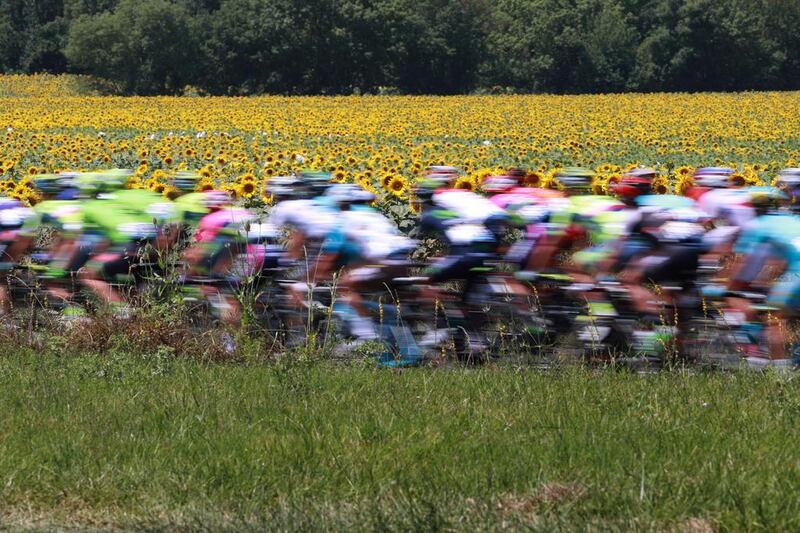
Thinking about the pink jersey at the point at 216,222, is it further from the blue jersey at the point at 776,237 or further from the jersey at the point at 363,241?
the blue jersey at the point at 776,237

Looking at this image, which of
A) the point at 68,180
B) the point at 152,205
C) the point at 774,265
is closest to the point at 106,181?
the point at 68,180

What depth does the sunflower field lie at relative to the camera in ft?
55.7

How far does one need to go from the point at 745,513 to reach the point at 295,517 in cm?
184

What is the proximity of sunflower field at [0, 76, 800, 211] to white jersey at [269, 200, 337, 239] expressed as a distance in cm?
A: 220

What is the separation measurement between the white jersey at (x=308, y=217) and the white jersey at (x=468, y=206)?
0.84 meters

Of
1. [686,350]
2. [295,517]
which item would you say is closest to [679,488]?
A: [295,517]

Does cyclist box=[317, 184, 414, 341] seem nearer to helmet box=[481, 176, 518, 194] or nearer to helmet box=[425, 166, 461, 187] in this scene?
helmet box=[425, 166, 461, 187]

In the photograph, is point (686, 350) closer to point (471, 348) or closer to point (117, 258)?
point (471, 348)

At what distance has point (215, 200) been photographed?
32.3 feet

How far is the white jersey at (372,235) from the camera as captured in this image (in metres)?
8.86

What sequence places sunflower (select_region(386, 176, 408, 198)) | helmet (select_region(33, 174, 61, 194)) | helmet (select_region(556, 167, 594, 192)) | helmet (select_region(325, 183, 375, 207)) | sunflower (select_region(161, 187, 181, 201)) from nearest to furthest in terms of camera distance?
helmet (select_region(325, 183, 375, 207))
helmet (select_region(556, 167, 594, 192))
helmet (select_region(33, 174, 61, 194))
sunflower (select_region(161, 187, 181, 201))
sunflower (select_region(386, 176, 408, 198))

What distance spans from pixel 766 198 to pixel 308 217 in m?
3.28

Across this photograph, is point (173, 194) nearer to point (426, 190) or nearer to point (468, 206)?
point (426, 190)

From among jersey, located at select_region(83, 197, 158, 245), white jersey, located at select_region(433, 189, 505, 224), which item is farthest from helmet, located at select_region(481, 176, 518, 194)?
jersey, located at select_region(83, 197, 158, 245)
